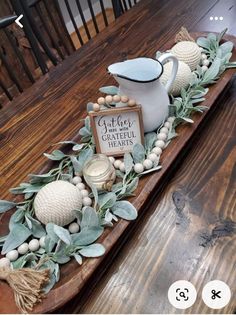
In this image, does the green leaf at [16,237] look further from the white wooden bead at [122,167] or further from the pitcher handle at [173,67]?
the pitcher handle at [173,67]

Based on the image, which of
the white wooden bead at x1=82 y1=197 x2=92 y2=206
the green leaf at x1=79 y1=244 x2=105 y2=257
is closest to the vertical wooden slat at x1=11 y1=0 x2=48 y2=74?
the white wooden bead at x1=82 y1=197 x2=92 y2=206

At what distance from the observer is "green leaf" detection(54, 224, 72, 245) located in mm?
591

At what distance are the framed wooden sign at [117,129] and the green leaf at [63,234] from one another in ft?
0.74

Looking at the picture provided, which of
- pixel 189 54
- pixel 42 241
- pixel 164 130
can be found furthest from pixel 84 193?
pixel 189 54

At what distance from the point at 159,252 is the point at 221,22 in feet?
3.04

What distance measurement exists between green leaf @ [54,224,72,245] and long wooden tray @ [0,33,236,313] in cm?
4

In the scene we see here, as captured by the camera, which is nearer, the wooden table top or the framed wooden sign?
the wooden table top

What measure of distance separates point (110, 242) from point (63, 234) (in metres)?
0.08

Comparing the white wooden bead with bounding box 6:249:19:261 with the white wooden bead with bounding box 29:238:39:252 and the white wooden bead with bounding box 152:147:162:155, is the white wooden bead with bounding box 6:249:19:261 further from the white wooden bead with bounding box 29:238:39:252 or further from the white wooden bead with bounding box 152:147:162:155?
the white wooden bead with bounding box 152:147:162:155

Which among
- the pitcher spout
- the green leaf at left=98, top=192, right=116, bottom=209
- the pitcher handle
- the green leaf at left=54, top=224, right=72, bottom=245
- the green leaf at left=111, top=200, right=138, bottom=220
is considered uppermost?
the pitcher spout

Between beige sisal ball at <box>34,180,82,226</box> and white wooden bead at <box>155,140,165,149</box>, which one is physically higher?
beige sisal ball at <box>34,180,82,226</box>

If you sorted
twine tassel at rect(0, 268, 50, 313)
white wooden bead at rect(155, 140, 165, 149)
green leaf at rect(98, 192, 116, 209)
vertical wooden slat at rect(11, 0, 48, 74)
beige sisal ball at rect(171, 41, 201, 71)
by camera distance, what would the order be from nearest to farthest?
twine tassel at rect(0, 268, 50, 313)
green leaf at rect(98, 192, 116, 209)
white wooden bead at rect(155, 140, 165, 149)
beige sisal ball at rect(171, 41, 201, 71)
vertical wooden slat at rect(11, 0, 48, 74)

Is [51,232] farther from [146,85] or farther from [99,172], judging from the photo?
[146,85]

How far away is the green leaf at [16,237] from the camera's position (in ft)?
2.06
